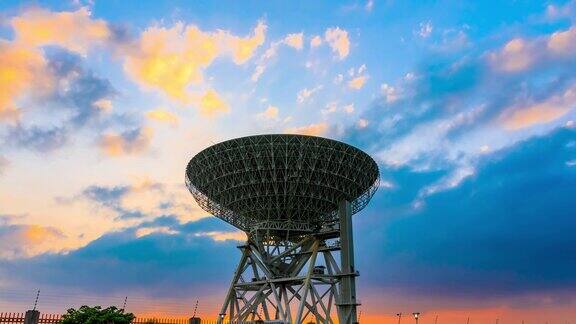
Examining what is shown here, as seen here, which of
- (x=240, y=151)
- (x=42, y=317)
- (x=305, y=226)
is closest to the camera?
(x=42, y=317)

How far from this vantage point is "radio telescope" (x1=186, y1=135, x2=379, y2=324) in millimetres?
58531

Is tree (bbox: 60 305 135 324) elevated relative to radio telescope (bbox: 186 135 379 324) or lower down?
lower down

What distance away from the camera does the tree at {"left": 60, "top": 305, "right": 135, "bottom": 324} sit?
46.3m

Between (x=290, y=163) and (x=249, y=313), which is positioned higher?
(x=290, y=163)

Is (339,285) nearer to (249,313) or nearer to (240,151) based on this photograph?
(249,313)

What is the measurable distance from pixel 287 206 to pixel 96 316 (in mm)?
24206

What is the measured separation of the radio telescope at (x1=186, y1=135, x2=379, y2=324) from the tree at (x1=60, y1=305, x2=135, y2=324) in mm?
16827

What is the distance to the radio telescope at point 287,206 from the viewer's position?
58.5 metres

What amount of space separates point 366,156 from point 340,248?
462 inches

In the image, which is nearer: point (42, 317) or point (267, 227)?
point (42, 317)

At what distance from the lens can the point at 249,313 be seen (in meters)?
62.3

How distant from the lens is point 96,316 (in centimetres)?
4750

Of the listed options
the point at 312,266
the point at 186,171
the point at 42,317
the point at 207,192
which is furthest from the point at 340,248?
the point at 42,317

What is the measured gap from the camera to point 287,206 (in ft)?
199
